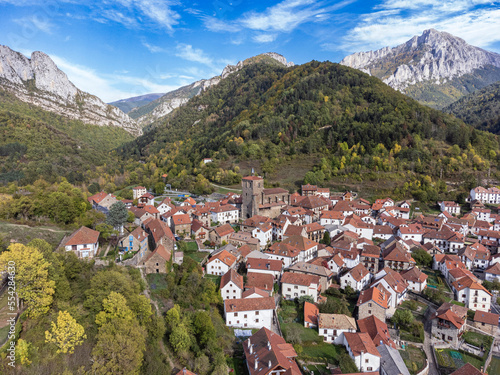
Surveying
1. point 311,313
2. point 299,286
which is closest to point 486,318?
point 311,313

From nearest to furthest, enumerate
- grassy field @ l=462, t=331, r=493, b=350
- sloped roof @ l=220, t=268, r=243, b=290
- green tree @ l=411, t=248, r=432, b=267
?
1. grassy field @ l=462, t=331, r=493, b=350
2. sloped roof @ l=220, t=268, r=243, b=290
3. green tree @ l=411, t=248, r=432, b=267

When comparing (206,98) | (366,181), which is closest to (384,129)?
(366,181)

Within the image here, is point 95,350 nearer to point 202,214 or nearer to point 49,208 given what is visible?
point 49,208

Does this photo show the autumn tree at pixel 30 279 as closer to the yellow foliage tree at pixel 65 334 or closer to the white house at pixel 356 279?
the yellow foliage tree at pixel 65 334

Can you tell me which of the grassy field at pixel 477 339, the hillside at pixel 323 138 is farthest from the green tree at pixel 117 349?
the hillside at pixel 323 138

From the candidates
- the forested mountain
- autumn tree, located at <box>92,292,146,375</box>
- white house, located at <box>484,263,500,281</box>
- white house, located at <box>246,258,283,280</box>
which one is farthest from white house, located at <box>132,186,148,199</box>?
the forested mountain

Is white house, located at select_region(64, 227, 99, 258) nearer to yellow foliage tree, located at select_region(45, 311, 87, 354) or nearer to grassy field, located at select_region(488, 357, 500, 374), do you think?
yellow foliage tree, located at select_region(45, 311, 87, 354)

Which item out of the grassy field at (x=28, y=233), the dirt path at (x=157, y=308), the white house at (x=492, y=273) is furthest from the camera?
the white house at (x=492, y=273)
